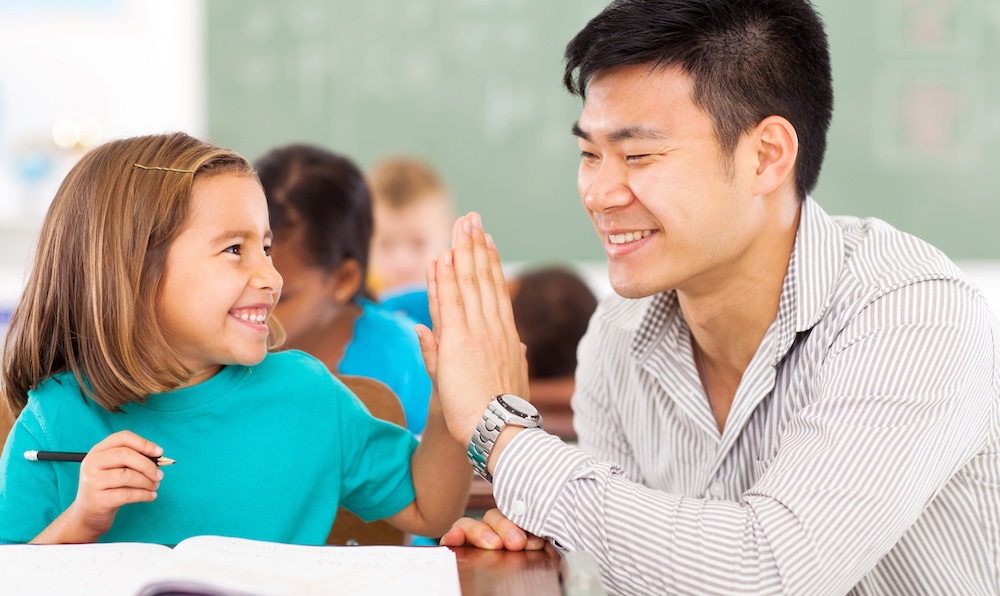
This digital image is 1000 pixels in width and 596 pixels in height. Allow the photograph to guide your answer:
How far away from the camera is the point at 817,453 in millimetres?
1186

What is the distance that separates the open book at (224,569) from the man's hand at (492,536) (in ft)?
0.27

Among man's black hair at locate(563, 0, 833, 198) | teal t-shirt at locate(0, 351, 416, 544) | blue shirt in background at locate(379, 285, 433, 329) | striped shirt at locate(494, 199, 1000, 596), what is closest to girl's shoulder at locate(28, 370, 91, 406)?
teal t-shirt at locate(0, 351, 416, 544)

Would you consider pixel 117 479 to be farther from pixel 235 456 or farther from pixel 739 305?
pixel 739 305

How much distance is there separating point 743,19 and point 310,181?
111 cm

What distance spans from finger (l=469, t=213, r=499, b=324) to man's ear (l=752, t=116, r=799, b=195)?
0.41 meters

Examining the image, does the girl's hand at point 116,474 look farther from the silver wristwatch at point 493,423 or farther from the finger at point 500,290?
the finger at point 500,290

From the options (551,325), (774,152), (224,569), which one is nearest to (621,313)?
(774,152)

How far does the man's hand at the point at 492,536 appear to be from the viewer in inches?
44.6

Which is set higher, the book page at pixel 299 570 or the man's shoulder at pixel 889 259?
the man's shoulder at pixel 889 259

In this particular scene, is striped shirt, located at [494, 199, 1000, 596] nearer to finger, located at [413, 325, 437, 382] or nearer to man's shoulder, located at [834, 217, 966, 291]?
man's shoulder, located at [834, 217, 966, 291]

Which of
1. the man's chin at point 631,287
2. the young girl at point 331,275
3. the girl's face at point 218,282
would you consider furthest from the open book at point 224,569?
the young girl at point 331,275

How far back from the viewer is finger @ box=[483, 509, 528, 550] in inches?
44.6

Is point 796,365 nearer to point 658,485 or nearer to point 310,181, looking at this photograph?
point 658,485

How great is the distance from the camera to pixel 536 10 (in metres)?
4.32
